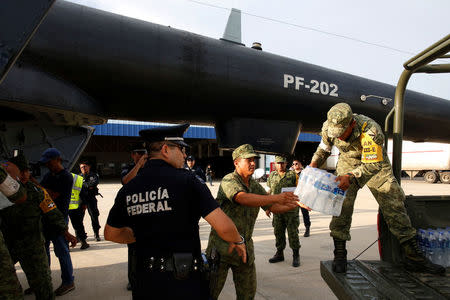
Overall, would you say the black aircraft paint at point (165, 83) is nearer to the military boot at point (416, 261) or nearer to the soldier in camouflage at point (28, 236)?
the soldier in camouflage at point (28, 236)

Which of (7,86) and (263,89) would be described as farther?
(263,89)

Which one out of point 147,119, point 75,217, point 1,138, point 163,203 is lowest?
point 75,217

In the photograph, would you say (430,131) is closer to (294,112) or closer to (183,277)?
(294,112)

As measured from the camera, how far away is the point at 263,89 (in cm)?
366

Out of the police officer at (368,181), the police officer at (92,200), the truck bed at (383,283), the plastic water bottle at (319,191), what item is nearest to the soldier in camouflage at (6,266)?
the plastic water bottle at (319,191)

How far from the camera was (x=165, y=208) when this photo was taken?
1553 mm

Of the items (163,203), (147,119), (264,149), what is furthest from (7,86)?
Answer: (264,149)

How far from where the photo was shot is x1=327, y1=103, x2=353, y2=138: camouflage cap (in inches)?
101

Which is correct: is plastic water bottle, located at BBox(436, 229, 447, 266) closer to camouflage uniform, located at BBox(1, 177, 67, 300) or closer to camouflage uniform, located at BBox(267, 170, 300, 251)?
camouflage uniform, located at BBox(267, 170, 300, 251)

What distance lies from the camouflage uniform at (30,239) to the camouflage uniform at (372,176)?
2815mm

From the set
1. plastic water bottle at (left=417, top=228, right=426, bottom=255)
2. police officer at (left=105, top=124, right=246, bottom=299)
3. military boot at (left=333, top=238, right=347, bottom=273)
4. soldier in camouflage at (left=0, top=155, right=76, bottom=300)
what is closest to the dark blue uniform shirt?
police officer at (left=105, top=124, right=246, bottom=299)

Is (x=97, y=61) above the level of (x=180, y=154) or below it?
above

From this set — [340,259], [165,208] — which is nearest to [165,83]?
[165,208]

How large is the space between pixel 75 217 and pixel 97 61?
11.1 feet
